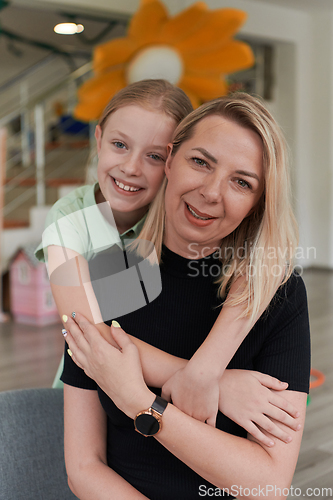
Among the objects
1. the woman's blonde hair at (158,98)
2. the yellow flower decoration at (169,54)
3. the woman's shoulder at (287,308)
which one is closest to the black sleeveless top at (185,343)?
the woman's shoulder at (287,308)

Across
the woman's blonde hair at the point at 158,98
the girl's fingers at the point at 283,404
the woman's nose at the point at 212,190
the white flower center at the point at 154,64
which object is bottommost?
the girl's fingers at the point at 283,404

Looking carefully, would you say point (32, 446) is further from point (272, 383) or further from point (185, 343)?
point (272, 383)

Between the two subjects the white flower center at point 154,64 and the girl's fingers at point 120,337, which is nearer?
the girl's fingers at point 120,337

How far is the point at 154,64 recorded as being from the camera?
3982 millimetres

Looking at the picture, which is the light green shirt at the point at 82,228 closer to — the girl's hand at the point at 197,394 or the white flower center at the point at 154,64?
the girl's hand at the point at 197,394

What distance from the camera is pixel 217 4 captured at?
20.0 ft

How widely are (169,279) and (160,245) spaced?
77 millimetres

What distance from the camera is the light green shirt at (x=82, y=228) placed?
1262 millimetres

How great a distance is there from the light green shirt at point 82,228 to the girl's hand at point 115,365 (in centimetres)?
28

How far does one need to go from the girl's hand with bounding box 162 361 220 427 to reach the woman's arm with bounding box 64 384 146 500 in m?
0.21

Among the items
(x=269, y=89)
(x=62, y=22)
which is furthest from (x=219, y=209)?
(x=269, y=89)

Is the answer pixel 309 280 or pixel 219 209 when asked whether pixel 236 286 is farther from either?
pixel 309 280

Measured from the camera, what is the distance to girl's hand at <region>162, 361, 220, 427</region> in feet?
3.01

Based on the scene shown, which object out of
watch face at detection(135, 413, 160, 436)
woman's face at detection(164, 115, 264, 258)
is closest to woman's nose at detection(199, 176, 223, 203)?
woman's face at detection(164, 115, 264, 258)
